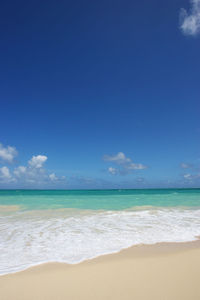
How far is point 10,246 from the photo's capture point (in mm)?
4406

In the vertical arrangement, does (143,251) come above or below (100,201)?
above

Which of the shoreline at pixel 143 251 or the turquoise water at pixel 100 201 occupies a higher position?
the shoreline at pixel 143 251

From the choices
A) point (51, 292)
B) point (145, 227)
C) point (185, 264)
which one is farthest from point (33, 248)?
point (145, 227)

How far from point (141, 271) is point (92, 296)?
1.10m

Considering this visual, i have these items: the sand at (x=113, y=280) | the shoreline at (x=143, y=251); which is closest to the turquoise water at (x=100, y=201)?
the shoreline at (x=143, y=251)

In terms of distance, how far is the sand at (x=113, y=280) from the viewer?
7.89 ft

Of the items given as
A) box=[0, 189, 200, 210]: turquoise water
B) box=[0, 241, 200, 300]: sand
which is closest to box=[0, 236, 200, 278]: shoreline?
box=[0, 241, 200, 300]: sand

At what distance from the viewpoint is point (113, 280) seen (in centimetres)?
276

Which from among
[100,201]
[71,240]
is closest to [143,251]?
[71,240]

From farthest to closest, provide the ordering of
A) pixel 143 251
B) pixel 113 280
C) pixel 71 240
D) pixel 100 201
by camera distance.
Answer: pixel 100 201
pixel 71 240
pixel 143 251
pixel 113 280

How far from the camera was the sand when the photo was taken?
2404mm

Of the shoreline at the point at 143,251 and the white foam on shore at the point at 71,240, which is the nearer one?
the shoreline at the point at 143,251

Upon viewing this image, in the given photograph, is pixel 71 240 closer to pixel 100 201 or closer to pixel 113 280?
pixel 113 280

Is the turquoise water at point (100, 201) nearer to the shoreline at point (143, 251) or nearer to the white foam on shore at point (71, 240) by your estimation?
the white foam on shore at point (71, 240)
